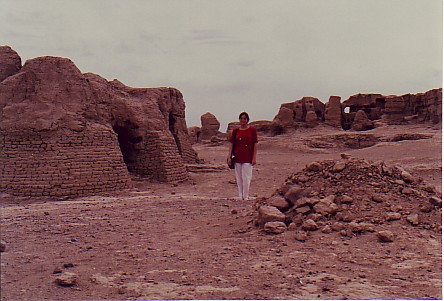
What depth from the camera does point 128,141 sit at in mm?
11906

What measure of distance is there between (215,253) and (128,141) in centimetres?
790

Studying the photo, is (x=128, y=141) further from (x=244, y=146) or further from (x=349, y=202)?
(x=349, y=202)

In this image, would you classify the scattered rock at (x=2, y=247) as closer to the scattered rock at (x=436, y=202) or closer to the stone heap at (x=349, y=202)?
the stone heap at (x=349, y=202)

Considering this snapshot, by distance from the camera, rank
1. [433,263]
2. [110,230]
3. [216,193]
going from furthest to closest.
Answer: [216,193]
[110,230]
[433,263]

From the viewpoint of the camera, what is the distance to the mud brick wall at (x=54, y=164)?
8.92 meters

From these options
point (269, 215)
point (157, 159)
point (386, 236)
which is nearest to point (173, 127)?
point (157, 159)

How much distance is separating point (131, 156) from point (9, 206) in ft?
13.8

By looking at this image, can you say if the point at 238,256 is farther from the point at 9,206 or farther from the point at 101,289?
the point at 9,206

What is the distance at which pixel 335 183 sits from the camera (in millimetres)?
5777

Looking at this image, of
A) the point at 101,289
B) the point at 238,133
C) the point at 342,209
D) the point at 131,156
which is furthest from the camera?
the point at 131,156

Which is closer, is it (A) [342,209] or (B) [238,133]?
(A) [342,209]

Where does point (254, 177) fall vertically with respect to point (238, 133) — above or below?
below

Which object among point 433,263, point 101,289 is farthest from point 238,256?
point 433,263

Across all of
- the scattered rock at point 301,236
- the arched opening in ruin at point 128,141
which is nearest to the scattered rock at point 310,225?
the scattered rock at point 301,236
